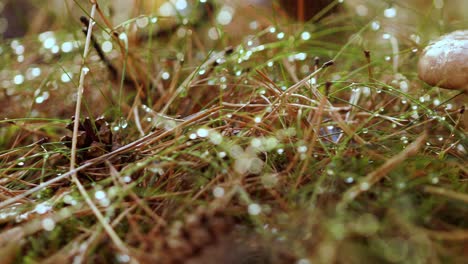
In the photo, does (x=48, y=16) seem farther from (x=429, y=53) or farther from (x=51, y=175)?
(x=429, y=53)

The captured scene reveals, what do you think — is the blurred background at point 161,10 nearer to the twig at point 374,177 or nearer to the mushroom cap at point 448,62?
the mushroom cap at point 448,62

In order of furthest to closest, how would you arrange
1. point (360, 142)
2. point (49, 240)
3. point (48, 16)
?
point (48, 16)
point (360, 142)
point (49, 240)

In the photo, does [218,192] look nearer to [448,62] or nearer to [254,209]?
[254,209]

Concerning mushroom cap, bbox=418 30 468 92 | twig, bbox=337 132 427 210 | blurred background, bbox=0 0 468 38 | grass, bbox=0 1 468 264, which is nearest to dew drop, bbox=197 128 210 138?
grass, bbox=0 1 468 264

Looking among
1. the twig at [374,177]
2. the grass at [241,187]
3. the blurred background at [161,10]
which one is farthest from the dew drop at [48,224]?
the blurred background at [161,10]

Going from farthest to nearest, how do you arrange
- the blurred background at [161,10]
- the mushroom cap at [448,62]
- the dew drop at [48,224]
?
the blurred background at [161,10] < the mushroom cap at [448,62] < the dew drop at [48,224]

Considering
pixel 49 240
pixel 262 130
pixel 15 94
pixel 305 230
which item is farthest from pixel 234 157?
pixel 15 94

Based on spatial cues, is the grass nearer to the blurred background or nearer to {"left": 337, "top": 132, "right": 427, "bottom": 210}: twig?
{"left": 337, "top": 132, "right": 427, "bottom": 210}: twig

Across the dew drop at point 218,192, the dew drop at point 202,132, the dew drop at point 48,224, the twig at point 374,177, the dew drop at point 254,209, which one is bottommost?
the twig at point 374,177
